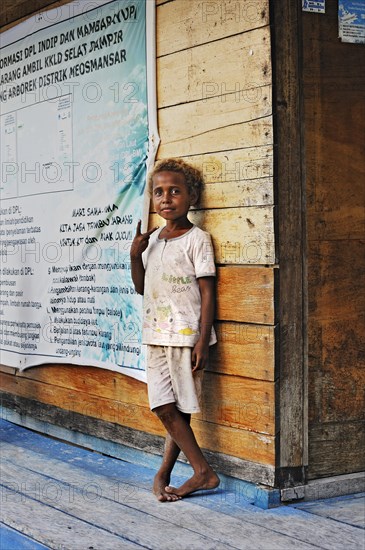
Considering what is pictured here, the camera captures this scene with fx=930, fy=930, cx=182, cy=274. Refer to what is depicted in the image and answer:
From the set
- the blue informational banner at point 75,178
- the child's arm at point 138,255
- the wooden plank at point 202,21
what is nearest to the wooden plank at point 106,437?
the blue informational banner at point 75,178

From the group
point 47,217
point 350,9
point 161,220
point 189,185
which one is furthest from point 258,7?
point 47,217

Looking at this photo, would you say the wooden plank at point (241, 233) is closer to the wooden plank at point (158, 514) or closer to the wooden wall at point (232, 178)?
the wooden wall at point (232, 178)

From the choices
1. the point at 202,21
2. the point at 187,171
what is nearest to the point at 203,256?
the point at 187,171

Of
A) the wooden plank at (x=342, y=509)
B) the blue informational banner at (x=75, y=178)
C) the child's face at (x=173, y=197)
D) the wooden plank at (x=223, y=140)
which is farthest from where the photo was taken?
the blue informational banner at (x=75, y=178)

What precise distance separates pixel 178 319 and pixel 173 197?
22.7 inches

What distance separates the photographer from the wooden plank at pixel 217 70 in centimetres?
416

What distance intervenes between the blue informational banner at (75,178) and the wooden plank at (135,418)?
0.66ft

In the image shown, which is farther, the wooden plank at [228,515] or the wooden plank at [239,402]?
the wooden plank at [239,402]

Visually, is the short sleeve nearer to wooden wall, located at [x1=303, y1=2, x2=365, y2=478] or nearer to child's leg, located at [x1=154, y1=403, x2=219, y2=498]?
wooden wall, located at [x1=303, y1=2, x2=365, y2=478]

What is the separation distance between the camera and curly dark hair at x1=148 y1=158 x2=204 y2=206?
14.5ft

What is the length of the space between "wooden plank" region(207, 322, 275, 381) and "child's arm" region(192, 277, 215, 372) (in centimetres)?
12

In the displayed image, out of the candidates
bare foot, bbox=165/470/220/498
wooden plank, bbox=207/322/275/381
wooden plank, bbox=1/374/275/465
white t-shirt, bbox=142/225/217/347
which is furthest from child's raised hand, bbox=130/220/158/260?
bare foot, bbox=165/470/220/498

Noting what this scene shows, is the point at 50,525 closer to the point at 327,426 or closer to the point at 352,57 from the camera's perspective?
the point at 327,426

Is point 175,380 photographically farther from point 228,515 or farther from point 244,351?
point 228,515
